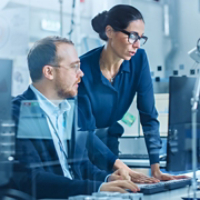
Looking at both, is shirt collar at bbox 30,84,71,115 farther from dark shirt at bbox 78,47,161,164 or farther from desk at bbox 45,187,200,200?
desk at bbox 45,187,200,200

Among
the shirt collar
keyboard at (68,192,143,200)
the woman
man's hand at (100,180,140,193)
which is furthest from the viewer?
the woman

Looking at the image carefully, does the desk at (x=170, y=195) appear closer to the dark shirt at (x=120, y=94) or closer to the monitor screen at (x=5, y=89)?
the dark shirt at (x=120, y=94)

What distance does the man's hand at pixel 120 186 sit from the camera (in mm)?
2020

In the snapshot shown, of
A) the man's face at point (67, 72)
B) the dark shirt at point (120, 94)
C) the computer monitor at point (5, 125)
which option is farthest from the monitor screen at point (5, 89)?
the dark shirt at point (120, 94)

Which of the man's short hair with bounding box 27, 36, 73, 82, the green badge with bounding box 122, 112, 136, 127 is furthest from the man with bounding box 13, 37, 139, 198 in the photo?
the green badge with bounding box 122, 112, 136, 127

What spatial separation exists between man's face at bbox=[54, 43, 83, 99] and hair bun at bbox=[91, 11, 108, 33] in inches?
6.3

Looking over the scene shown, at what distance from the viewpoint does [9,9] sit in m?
2.18

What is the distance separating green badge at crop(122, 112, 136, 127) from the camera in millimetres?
2273

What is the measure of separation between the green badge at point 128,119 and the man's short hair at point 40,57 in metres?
0.45

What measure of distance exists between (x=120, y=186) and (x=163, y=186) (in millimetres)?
238

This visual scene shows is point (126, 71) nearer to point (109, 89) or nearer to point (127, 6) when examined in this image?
point (109, 89)

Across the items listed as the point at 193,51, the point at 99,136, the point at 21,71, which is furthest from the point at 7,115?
the point at 193,51

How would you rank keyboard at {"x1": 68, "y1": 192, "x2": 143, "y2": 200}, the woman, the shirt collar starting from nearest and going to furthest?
keyboard at {"x1": 68, "y1": 192, "x2": 143, "y2": 200}, the shirt collar, the woman

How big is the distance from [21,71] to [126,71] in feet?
1.78
